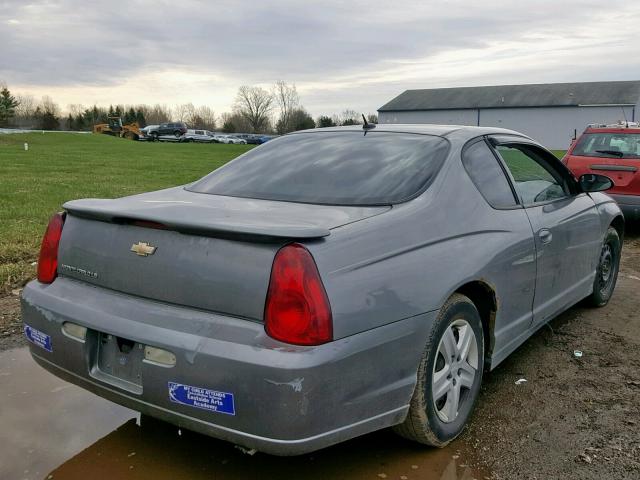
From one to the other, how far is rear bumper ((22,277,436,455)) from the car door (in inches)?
56.0

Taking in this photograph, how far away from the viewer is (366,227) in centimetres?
252

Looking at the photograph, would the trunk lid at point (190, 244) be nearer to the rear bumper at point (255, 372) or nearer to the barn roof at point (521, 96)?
the rear bumper at point (255, 372)

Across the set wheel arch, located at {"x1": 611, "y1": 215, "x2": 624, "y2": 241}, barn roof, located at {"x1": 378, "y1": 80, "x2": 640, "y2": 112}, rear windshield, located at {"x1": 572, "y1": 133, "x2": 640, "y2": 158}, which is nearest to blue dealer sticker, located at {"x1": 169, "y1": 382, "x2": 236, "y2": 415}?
wheel arch, located at {"x1": 611, "y1": 215, "x2": 624, "y2": 241}

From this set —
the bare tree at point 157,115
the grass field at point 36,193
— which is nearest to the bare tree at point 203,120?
the bare tree at point 157,115

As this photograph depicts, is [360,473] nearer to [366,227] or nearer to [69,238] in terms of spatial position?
[366,227]

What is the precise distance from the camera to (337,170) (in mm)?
3311

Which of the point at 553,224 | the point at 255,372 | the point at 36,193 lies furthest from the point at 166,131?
the point at 255,372

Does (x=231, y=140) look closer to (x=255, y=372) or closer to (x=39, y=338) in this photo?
(x=39, y=338)

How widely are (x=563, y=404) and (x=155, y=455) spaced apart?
2215mm

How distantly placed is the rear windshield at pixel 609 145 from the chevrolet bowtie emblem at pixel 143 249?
799 cm

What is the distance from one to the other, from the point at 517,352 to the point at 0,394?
329 centimetres

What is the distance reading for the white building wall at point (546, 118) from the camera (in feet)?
208

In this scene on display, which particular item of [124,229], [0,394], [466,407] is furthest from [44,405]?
[466,407]

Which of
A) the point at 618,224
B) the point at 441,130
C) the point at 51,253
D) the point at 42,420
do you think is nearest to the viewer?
the point at 51,253
